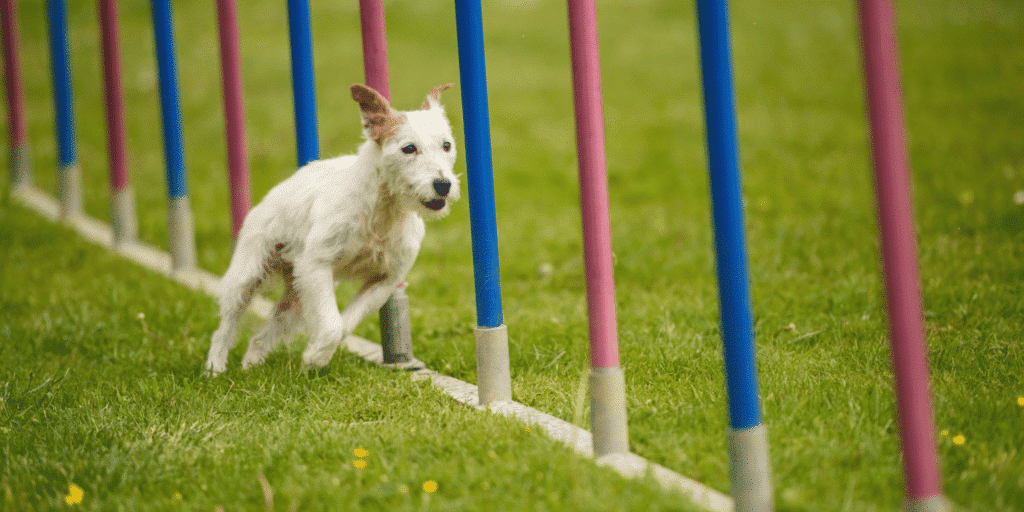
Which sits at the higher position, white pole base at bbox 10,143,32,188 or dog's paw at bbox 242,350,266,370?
white pole base at bbox 10,143,32,188

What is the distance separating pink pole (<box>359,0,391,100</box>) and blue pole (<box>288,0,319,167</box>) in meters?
0.59

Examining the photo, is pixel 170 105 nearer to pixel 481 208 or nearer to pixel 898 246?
pixel 481 208

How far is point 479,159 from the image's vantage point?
3883mm

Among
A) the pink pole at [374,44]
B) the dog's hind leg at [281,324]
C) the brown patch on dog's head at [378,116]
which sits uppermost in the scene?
the pink pole at [374,44]

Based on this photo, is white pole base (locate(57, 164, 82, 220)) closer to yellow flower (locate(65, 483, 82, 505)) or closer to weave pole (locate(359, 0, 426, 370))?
weave pole (locate(359, 0, 426, 370))

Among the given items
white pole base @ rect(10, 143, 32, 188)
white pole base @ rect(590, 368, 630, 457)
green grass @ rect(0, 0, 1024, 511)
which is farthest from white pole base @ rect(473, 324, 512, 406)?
white pole base @ rect(10, 143, 32, 188)

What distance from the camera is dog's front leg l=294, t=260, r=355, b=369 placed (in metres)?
4.08

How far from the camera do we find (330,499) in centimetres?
293

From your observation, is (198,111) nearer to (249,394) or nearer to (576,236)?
(576,236)

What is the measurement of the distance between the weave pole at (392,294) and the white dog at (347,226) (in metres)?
0.24

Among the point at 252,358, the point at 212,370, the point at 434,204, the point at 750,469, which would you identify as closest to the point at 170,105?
the point at 252,358

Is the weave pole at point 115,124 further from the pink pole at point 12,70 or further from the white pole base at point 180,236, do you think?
the pink pole at point 12,70

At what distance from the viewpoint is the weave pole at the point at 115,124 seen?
7.59 m

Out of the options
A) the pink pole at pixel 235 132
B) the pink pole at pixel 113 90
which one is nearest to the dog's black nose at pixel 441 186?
the pink pole at pixel 235 132
